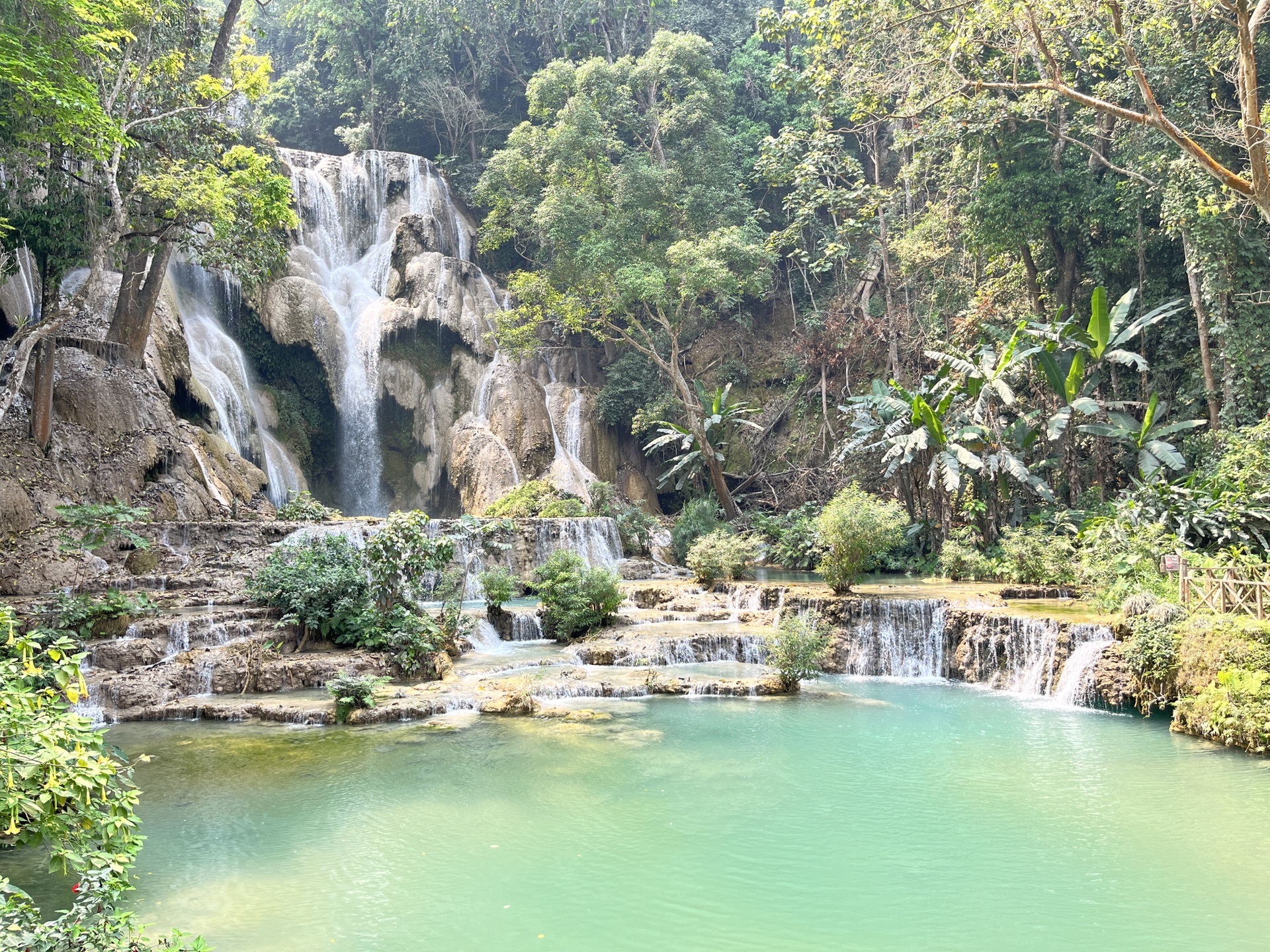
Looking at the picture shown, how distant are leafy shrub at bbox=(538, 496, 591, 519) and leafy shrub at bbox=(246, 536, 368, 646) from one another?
8.57m

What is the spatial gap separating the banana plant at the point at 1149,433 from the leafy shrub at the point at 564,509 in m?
11.4

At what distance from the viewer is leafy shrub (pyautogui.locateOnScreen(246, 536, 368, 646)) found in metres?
12.4

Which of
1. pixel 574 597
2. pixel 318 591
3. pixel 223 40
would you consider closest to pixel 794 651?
pixel 574 597

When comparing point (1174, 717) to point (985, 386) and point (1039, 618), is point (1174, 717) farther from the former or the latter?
point (985, 386)

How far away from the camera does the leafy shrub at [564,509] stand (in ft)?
70.6

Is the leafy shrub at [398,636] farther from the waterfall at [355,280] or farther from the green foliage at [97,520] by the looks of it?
the waterfall at [355,280]

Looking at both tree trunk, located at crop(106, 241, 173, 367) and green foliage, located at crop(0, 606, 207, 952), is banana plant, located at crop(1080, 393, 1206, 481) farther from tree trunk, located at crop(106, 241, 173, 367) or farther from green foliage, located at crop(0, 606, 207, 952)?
tree trunk, located at crop(106, 241, 173, 367)

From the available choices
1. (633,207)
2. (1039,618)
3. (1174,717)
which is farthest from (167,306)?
(1174,717)

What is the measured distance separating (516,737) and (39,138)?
12.4 meters

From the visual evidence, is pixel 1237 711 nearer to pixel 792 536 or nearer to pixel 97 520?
pixel 792 536

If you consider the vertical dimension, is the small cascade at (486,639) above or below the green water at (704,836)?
above

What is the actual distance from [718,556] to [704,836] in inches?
429

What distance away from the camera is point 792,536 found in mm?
22016

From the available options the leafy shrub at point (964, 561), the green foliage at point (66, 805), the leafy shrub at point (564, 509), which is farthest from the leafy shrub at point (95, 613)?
the leafy shrub at point (964, 561)
